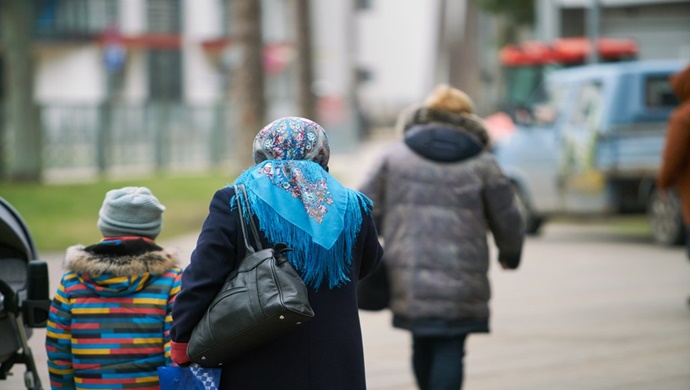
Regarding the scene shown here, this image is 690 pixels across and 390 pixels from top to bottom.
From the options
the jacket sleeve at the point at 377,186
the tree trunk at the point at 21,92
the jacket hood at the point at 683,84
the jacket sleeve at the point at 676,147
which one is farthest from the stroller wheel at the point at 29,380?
the tree trunk at the point at 21,92

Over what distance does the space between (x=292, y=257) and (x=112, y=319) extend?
0.99 metres

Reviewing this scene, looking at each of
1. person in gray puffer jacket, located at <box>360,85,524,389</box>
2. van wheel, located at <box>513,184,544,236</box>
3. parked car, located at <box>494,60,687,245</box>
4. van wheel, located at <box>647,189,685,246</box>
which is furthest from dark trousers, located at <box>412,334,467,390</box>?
van wheel, located at <box>513,184,544,236</box>

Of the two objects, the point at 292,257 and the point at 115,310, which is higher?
the point at 292,257

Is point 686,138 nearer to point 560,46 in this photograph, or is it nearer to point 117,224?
point 117,224

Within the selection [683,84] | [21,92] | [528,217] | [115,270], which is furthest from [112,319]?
Result: [21,92]

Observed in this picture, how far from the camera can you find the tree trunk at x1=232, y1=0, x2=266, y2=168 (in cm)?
1884

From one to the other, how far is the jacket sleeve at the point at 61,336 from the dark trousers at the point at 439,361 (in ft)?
6.83

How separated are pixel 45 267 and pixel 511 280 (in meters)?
9.14

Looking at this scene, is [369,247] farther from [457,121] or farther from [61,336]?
[457,121]

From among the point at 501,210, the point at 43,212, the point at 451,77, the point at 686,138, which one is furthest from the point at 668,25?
the point at 501,210

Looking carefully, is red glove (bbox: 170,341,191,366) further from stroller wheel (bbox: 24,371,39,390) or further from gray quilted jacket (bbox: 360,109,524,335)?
gray quilted jacket (bbox: 360,109,524,335)

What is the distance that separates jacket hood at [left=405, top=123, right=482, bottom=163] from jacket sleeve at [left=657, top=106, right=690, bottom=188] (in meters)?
3.32

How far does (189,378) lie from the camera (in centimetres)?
400

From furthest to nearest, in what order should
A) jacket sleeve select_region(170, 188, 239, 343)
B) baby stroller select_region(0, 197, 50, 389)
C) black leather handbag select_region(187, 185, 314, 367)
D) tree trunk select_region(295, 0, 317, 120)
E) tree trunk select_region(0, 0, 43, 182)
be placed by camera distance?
tree trunk select_region(0, 0, 43, 182)
tree trunk select_region(295, 0, 317, 120)
baby stroller select_region(0, 197, 50, 389)
jacket sleeve select_region(170, 188, 239, 343)
black leather handbag select_region(187, 185, 314, 367)
